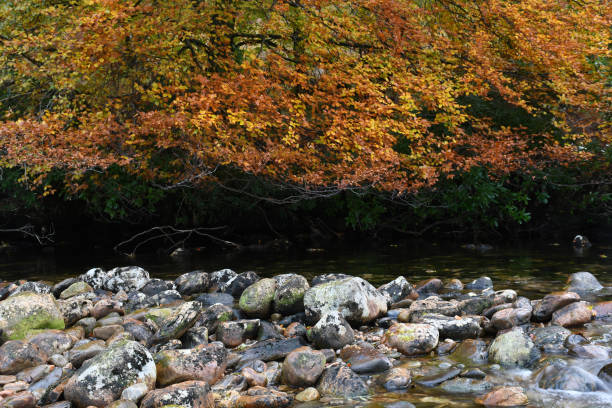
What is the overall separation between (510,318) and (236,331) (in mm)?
2902

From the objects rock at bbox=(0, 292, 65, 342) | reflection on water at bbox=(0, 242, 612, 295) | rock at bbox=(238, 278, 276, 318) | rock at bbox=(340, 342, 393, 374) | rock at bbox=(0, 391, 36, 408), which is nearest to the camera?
rock at bbox=(0, 391, 36, 408)

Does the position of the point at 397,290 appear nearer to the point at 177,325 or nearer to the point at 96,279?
the point at 177,325

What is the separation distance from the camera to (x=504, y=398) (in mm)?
4082

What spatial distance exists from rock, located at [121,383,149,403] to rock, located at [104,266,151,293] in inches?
185

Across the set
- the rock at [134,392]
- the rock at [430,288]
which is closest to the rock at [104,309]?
the rock at [134,392]

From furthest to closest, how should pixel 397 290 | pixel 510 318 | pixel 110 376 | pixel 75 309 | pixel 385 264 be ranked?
1. pixel 385 264
2. pixel 397 290
3. pixel 75 309
4. pixel 510 318
5. pixel 110 376

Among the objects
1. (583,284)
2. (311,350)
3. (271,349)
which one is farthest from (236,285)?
(583,284)

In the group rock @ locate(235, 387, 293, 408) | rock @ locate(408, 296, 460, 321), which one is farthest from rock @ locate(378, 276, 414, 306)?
rock @ locate(235, 387, 293, 408)

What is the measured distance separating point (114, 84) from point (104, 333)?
7.27 metres

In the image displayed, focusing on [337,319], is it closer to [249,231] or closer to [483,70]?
[483,70]

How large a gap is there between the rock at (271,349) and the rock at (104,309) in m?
2.33

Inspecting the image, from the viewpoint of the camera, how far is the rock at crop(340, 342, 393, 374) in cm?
477

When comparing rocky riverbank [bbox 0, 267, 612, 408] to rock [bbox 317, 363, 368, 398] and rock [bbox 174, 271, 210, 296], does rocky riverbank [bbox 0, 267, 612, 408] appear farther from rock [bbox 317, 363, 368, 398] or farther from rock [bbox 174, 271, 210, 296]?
rock [bbox 174, 271, 210, 296]

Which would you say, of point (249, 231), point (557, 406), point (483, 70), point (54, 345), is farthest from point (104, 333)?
point (249, 231)
